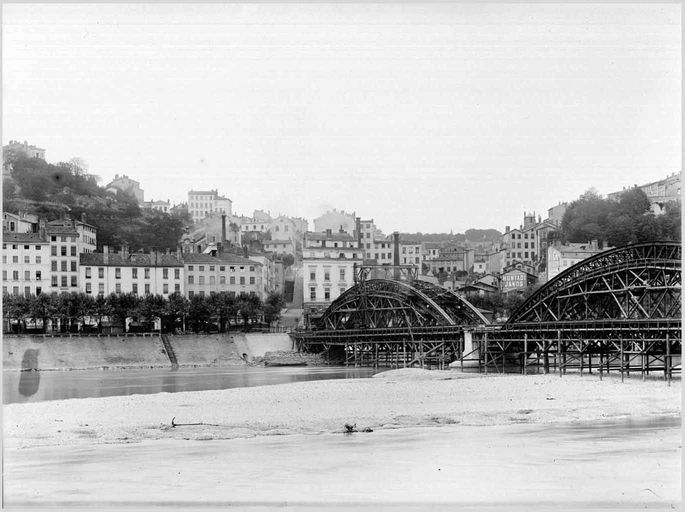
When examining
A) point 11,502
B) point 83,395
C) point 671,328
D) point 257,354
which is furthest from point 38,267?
point 11,502

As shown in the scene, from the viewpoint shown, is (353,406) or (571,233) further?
(571,233)

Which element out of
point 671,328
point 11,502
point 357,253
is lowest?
point 11,502

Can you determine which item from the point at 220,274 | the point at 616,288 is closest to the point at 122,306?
the point at 220,274

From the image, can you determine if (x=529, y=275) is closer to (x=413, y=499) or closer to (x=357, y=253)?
(x=357, y=253)

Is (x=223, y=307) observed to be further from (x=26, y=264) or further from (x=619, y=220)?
(x=619, y=220)

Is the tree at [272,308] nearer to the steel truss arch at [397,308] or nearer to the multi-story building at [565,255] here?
the steel truss arch at [397,308]

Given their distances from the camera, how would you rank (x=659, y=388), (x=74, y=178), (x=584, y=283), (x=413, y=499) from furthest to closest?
(x=74, y=178) → (x=584, y=283) → (x=659, y=388) → (x=413, y=499)

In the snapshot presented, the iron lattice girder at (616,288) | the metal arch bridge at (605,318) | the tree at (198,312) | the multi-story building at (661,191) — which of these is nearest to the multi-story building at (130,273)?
the tree at (198,312)

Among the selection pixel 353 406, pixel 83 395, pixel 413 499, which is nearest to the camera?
pixel 413 499

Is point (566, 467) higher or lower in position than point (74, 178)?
lower
